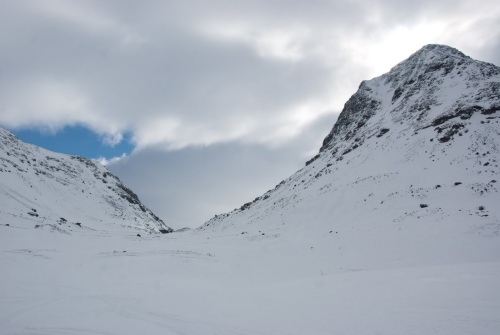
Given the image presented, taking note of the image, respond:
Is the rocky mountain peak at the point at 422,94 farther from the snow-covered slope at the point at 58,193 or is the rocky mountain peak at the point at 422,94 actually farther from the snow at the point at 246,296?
the snow-covered slope at the point at 58,193

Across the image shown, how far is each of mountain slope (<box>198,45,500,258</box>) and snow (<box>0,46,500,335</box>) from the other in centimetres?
19

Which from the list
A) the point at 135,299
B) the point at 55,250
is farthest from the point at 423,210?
the point at 55,250

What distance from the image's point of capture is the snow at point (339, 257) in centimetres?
901

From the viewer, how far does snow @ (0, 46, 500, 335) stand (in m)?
9.01

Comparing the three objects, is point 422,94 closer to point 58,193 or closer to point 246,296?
point 246,296

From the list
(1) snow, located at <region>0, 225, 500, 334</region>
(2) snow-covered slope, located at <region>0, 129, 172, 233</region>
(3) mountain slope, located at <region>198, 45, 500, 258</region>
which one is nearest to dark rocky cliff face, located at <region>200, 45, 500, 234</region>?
(3) mountain slope, located at <region>198, 45, 500, 258</region>

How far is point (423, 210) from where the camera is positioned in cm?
2683

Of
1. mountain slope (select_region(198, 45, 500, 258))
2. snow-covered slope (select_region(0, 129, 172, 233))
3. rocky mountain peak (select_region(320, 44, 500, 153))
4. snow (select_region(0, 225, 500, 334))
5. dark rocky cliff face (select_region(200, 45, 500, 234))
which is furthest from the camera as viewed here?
snow-covered slope (select_region(0, 129, 172, 233))

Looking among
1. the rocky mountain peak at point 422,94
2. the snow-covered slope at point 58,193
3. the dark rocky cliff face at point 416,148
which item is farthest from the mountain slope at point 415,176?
the snow-covered slope at point 58,193

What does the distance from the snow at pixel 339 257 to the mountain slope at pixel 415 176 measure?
194 mm

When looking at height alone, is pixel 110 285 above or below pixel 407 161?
below

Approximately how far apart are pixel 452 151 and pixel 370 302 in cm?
3148

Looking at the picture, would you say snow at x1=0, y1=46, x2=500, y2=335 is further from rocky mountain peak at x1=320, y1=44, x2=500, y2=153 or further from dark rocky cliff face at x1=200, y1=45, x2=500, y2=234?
rocky mountain peak at x1=320, y1=44, x2=500, y2=153

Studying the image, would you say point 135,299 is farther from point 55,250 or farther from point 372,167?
point 372,167
